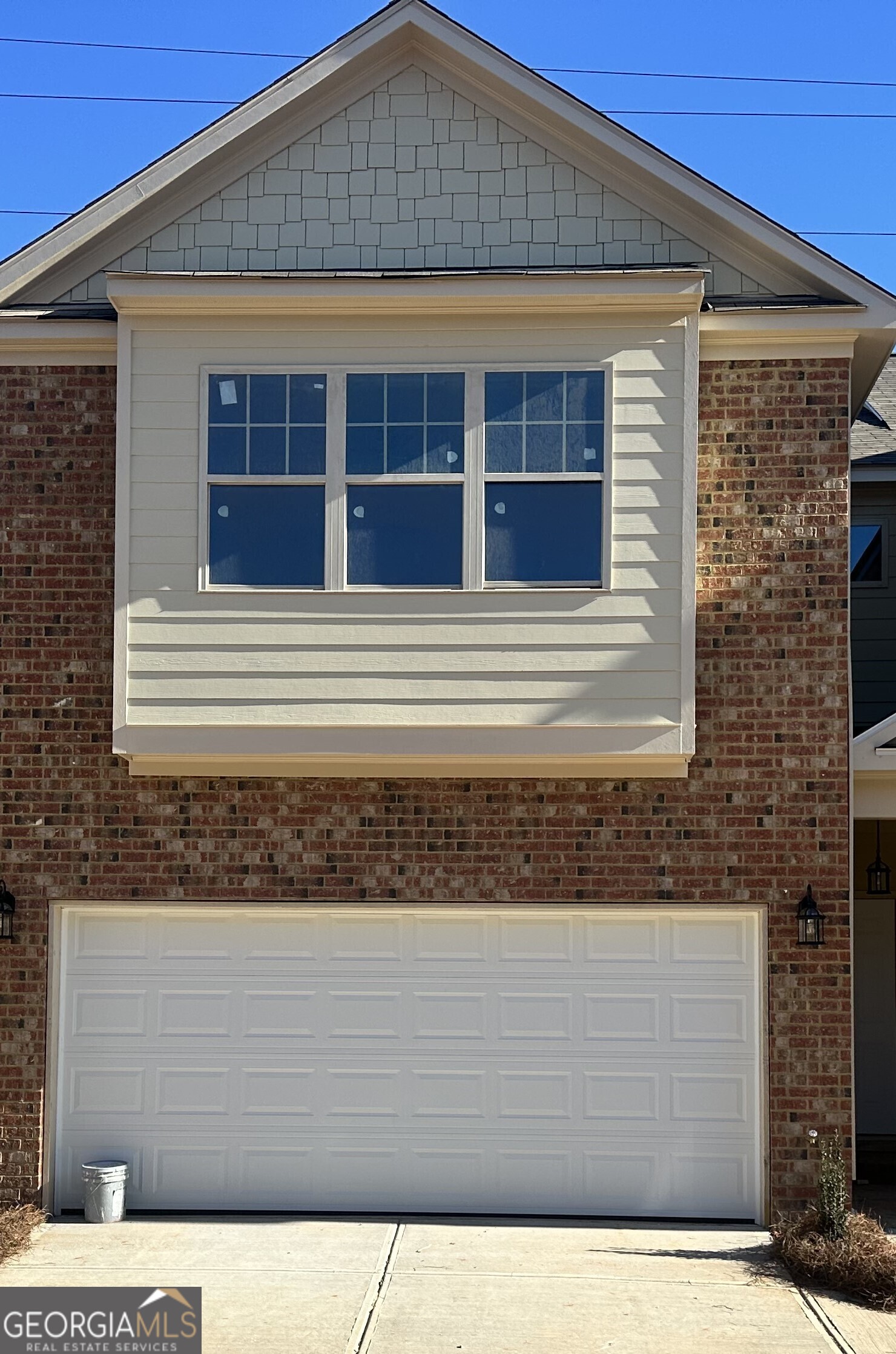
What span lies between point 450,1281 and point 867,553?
325 inches

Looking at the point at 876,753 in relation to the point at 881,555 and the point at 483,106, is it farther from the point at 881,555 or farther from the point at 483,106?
the point at 483,106

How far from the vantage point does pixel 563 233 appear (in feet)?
33.0

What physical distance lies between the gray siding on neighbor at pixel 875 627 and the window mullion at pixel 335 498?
552 cm

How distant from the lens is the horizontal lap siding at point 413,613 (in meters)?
9.37

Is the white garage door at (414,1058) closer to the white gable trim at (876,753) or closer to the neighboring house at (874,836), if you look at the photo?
the white gable trim at (876,753)

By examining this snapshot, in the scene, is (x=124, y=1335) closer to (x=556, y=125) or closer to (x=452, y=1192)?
(x=452, y=1192)

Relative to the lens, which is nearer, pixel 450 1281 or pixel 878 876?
pixel 450 1281

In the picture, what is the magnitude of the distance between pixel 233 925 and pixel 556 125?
6173 mm

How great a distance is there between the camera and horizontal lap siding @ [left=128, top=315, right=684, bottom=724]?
9.37 meters

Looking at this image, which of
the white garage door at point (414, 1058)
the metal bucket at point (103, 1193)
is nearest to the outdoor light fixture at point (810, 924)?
the white garage door at point (414, 1058)

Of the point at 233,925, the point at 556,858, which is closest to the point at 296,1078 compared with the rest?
the point at 233,925

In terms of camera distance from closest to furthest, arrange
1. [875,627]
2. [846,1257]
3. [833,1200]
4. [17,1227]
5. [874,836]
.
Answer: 1. [846,1257]
2. [833,1200]
3. [17,1227]
4. [874,836]
5. [875,627]

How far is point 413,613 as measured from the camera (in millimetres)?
9445

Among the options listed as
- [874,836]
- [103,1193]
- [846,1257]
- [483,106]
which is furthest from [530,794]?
[483,106]
